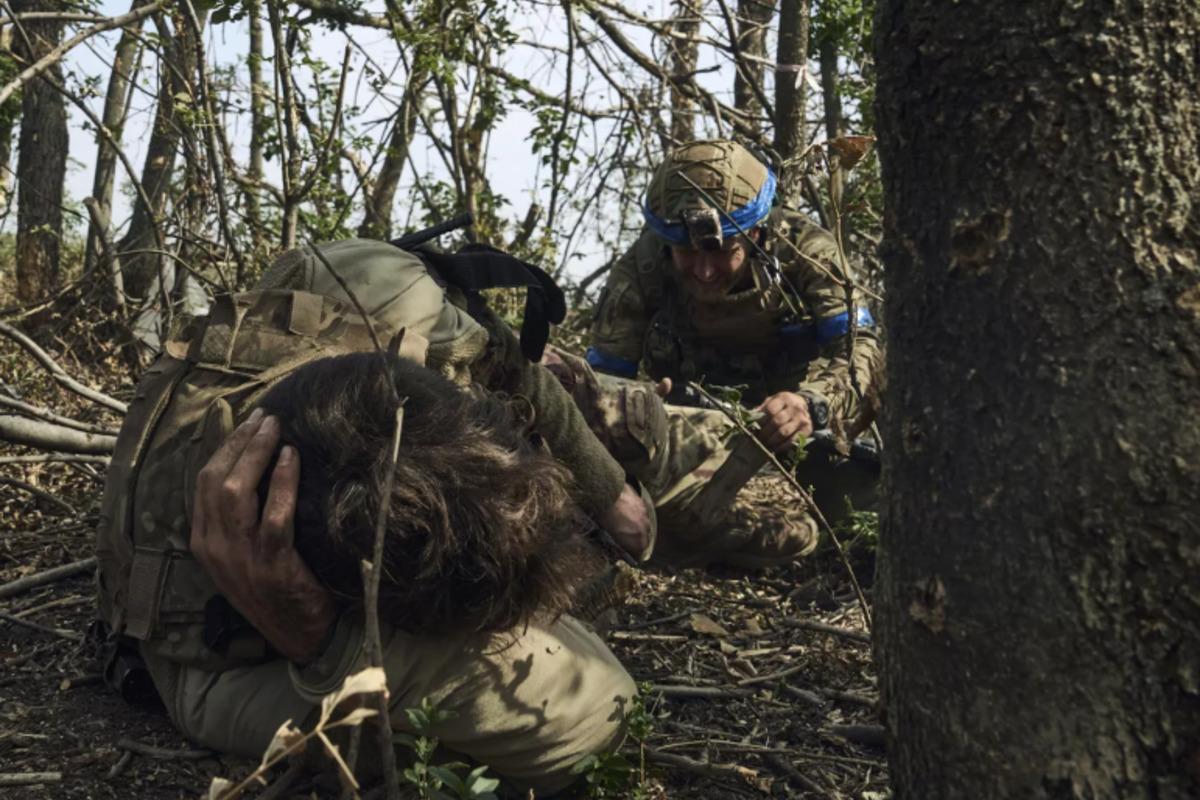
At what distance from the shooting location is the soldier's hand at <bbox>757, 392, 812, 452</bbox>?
4391 mm

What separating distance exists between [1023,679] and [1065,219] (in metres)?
0.55

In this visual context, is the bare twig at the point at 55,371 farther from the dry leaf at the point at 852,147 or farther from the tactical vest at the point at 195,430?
the dry leaf at the point at 852,147

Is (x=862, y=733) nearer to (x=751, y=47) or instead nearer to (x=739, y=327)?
(x=739, y=327)

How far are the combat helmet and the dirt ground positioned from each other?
1384mm

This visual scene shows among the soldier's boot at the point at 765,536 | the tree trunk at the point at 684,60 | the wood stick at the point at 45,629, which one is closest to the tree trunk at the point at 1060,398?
the wood stick at the point at 45,629

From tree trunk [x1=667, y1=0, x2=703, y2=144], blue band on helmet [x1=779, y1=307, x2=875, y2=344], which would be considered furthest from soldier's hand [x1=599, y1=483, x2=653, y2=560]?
tree trunk [x1=667, y1=0, x2=703, y2=144]

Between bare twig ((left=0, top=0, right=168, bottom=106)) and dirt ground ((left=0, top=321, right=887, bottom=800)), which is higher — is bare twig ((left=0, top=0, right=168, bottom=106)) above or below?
above

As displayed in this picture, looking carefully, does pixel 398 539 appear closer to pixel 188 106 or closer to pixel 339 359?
pixel 339 359

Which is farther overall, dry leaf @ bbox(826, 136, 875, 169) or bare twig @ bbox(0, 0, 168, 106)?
bare twig @ bbox(0, 0, 168, 106)

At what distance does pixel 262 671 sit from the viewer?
237 centimetres

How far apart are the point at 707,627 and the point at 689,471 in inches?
29.5

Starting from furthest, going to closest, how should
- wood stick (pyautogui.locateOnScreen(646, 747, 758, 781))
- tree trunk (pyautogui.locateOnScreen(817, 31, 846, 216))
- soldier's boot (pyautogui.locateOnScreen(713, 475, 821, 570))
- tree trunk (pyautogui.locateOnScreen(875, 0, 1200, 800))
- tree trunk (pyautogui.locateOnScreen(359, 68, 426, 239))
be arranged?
tree trunk (pyautogui.locateOnScreen(359, 68, 426, 239))
tree trunk (pyautogui.locateOnScreen(817, 31, 846, 216))
soldier's boot (pyautogui.locateOnScreen(713, 475, 821, 570))
wood stick (pyautogui.locateOnScreen(646, 747, 758, 781))
tree trunk (pyautogui.locateOnScreen(875, 0, 1200, 800))

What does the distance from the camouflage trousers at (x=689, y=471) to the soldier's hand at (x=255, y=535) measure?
155cm

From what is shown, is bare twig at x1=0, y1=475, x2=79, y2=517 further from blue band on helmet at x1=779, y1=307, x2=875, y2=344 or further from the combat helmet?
blue band on helmet at x1=779, y1=307, x2=875, y2=344
